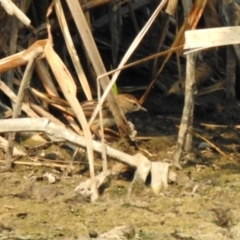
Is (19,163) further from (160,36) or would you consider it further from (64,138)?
(160,36)

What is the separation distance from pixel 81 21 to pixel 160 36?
3.28 ft

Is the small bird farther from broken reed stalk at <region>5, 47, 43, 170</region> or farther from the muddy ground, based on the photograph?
broken reed stalk at <region>5, 47, 43, 170</region>

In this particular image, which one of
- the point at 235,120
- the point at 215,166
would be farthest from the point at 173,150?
the point at 235,120

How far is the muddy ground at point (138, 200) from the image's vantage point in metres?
3.50

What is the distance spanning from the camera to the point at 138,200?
149 inches

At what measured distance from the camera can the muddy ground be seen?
350cm

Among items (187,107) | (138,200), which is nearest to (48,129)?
(138,200)

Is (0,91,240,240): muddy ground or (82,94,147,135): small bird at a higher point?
(82,94,147,135): small bird

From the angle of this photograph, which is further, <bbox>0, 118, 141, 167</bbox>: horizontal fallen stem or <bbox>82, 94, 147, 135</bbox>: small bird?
<bbox>82, 94, 147, 135</bbox>: small bird

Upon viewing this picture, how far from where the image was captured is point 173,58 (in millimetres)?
5273

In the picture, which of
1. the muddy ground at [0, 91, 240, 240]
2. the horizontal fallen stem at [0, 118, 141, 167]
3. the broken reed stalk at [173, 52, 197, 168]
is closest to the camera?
the muddy ground at [0, 91, 240, 240]

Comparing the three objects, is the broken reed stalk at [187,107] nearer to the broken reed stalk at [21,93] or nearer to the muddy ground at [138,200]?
the muddy ground at [138,200]

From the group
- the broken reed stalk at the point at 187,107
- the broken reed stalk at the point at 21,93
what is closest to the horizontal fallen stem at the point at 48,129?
the broken reed stalk at the point at 21,93

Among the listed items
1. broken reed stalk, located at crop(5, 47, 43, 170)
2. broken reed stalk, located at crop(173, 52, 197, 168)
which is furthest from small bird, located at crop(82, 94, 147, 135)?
broken reed stalk, located at crop(5, 47, 43, 170)
